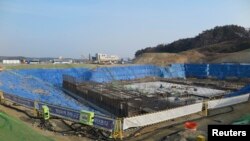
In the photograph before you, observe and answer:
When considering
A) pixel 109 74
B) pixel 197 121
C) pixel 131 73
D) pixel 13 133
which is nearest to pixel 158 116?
pixel 197 121

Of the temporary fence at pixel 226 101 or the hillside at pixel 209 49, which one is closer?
the temporary fence at pixel 226 101

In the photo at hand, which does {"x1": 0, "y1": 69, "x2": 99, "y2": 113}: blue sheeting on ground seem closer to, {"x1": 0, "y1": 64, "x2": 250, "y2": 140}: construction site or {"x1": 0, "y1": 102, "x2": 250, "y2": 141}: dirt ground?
{"x1": 0, "y1": 64, "x2": 250, "y2": 140}: construction site

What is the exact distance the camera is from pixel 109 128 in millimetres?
15164

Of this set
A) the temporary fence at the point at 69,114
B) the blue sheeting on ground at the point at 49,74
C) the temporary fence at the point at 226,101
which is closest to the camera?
the temporary fence at the point at 69,114

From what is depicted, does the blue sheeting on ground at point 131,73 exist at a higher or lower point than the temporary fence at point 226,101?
higher

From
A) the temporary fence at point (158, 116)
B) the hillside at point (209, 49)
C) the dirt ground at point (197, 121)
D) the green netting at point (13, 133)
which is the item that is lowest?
the dirt ground at point (197, 121)

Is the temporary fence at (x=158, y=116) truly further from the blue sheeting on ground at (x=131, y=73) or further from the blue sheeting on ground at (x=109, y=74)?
the blue sheeting on ground at (x=131, y=73)

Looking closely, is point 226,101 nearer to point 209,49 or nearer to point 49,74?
point 49,74

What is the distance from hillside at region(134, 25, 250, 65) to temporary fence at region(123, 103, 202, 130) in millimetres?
35731

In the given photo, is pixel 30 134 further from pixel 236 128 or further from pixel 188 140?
pixel 236 128

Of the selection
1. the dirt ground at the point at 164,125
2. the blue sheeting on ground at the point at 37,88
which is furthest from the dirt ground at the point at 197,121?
the blue sheeting on ground at the point at 37,88

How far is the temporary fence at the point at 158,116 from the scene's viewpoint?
15836mm

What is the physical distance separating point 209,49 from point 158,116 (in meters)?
53.5

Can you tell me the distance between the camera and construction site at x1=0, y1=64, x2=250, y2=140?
16.5 metres
